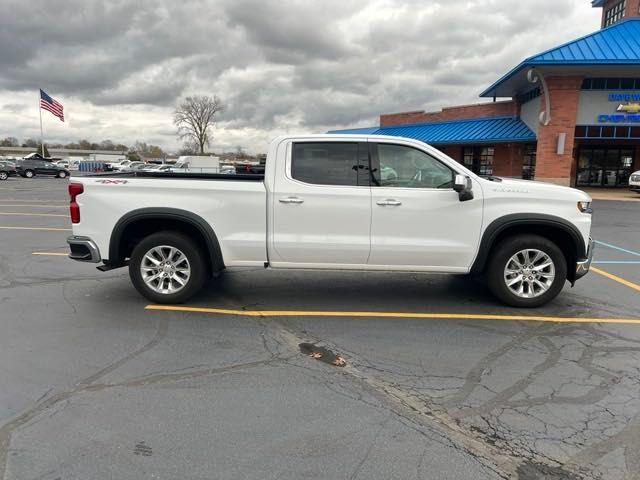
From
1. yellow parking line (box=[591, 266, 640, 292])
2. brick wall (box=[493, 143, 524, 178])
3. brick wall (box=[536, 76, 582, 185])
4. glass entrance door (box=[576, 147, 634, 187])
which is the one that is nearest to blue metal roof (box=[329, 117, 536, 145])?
brick wall (box=[493, 143, 524, 178])

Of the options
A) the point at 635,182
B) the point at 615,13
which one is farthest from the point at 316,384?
the point at 615,13

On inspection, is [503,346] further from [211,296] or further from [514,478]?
[211,296]

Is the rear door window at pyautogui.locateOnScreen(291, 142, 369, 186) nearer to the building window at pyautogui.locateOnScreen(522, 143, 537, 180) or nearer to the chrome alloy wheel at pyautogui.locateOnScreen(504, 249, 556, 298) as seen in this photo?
the chrome alloy wheel at pyautogui.locateOnScreen(504, 249, 556, 298)

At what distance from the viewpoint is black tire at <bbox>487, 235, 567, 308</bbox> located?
5395 millimetres

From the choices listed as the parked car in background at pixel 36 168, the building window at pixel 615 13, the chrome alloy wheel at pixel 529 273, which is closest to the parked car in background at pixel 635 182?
the building window at pixel 615 13

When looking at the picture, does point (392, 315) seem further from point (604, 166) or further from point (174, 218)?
point (604, 166)

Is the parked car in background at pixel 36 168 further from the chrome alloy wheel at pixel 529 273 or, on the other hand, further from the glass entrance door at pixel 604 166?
the chrome alloy wheel at pixel 529 273

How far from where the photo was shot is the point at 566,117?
2475 centimetres

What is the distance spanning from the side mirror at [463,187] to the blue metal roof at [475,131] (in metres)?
22.3

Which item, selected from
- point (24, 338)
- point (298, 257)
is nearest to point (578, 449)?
point (298, 257)

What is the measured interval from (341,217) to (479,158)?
98.0ft

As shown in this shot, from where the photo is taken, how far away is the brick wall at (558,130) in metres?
24.5

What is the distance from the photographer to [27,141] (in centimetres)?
14850

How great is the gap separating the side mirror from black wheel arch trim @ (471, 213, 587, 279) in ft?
1.39
